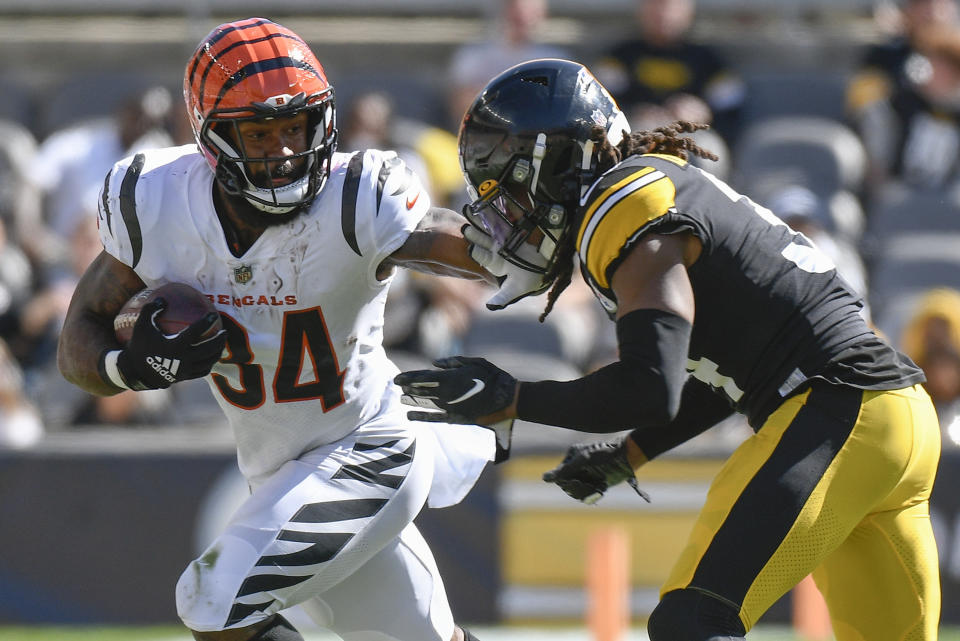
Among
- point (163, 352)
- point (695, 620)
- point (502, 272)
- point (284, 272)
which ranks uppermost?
point (502, 272)

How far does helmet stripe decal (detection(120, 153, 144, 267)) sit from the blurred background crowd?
3176 millimetres

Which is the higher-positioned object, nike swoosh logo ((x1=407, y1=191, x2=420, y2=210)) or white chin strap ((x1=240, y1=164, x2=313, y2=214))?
white chin strap ((x1=240, y1=164, x2=313, y2=214))

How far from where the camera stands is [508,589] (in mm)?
6324

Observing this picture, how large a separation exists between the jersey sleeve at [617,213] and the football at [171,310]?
937 mm

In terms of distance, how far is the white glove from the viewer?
3150 mm

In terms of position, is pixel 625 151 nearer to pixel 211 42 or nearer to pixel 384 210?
pixel 384 210

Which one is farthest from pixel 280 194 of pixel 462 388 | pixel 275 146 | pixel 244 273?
pixel 462 388

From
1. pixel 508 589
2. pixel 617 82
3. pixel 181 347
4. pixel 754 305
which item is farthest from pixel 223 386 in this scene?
pixel 617 82

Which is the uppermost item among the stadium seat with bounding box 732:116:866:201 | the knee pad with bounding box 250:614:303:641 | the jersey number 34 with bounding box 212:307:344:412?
the jersey number 34 with bounding box 212:307:344:412

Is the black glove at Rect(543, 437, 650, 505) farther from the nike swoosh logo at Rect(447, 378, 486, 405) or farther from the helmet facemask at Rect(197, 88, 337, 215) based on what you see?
the helmet facemask at Rect(197, 88, 337, 215)

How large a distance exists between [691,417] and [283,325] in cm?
105

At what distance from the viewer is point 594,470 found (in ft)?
11.4

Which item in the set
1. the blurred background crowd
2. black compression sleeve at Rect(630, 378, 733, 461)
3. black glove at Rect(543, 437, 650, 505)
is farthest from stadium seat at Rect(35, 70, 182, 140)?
black compression sleeve at Rect(630, 378, 733, 461)

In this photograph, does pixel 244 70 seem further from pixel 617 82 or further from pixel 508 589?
pixel 617 82
